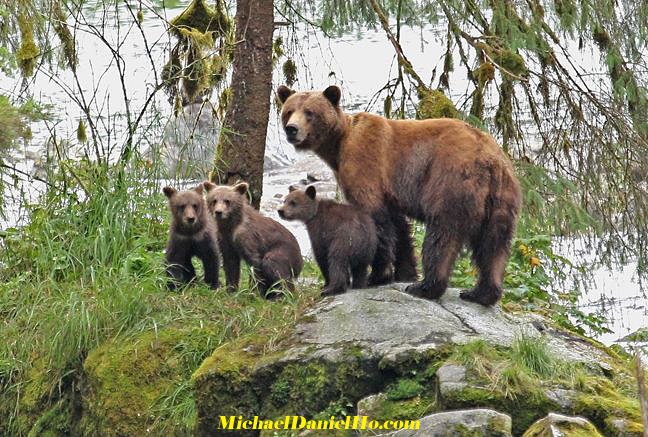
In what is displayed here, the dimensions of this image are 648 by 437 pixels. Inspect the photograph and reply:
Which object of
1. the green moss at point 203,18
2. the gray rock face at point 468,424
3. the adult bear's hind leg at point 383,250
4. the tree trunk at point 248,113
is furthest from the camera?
the green moss at point 203,18

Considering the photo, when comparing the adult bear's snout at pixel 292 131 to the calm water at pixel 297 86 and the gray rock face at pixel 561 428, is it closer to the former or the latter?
the calm water at pixel 297 86

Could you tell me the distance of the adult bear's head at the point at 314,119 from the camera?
6836mm

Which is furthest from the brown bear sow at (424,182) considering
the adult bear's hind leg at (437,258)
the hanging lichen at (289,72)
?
the hanging lichen at (289,72)

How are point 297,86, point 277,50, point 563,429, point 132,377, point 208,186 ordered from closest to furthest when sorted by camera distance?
point 563,429
point 132,377
point 208,186
point 277,50
point 297,86

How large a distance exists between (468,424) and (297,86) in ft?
26.5

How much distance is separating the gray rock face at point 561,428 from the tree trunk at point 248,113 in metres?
4.54

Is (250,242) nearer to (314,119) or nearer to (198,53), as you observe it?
(314,119)

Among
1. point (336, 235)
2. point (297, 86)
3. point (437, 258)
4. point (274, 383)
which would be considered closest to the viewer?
point (274, 383)

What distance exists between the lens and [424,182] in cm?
667

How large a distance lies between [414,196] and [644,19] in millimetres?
3931

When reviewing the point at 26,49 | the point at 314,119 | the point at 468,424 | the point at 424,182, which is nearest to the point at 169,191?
the point at 314,119

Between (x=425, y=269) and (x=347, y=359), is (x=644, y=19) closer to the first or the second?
(x=425, y=269)

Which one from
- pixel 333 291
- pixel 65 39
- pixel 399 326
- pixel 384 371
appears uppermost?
pixel 65 39

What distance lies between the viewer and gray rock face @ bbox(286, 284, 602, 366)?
19.4 ft
